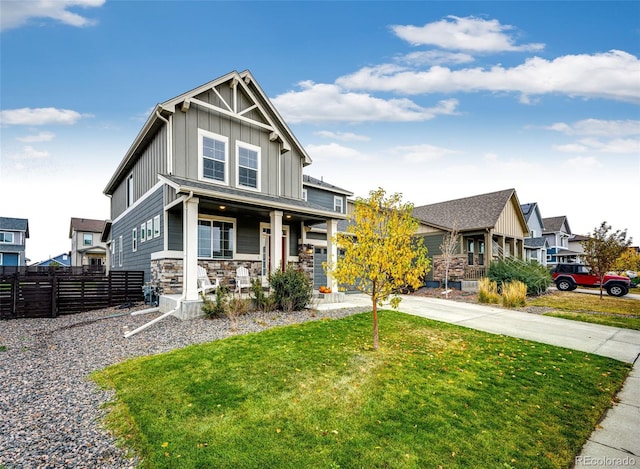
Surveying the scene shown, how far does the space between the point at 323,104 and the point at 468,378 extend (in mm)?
15489

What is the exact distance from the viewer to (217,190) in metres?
9.67

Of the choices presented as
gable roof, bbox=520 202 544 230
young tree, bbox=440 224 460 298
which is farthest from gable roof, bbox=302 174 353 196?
gable roof, bbox=520 202 544 230

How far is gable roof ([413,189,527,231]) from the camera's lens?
1845cm

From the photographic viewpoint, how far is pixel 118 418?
3479mm

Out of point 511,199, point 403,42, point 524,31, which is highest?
point 403,42

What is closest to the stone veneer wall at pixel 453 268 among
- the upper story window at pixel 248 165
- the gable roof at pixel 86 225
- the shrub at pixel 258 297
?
the upper story window at pixel 248 165

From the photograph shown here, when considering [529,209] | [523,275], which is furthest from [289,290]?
[529,209]

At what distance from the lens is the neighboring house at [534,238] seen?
28281 millimetres

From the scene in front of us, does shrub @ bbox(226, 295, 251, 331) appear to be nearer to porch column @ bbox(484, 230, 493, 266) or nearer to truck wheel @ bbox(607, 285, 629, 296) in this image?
porch column @ bbox(484, 230, 493, 266)

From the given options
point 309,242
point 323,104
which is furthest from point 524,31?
point 309,242

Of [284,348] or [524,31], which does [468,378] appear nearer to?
[284,348]

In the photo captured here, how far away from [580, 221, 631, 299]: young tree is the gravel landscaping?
43.3 feet

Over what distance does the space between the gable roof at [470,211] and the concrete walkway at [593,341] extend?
8.24 m

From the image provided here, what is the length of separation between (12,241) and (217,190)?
1671 inches
